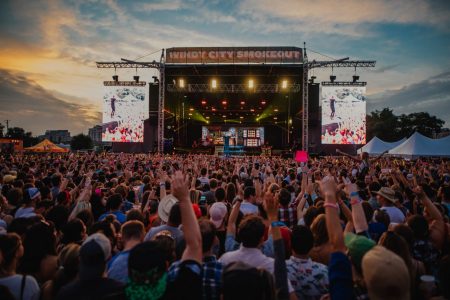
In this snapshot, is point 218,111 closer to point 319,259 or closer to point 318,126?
point 318,126

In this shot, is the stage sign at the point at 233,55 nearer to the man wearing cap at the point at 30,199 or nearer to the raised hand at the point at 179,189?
the man wearing cap at the point at 30,199

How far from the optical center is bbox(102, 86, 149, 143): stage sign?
27188 millimetres

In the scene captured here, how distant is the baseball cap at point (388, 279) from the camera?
1.53 meters

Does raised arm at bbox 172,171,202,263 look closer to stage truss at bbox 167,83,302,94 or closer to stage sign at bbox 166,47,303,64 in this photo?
stage sign at bbox 166,47,303,64

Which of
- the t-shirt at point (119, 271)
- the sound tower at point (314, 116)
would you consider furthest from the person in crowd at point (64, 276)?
the sound tower at point (314, 116)

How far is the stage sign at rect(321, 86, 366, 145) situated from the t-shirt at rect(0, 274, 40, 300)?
2604 cm

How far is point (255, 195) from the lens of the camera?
5262mm

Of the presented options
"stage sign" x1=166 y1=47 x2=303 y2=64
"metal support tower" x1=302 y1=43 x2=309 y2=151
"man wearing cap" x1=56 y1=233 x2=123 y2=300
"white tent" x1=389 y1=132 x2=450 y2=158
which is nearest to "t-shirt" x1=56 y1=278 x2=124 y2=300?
"man wearing cap" x1=56 y1=233 x2=123 y2=300

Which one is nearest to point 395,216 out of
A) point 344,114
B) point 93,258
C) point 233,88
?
point 93,258

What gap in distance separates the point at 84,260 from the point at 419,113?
73591 mm

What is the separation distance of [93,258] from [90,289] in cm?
18

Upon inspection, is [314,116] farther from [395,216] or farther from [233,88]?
[395,216]

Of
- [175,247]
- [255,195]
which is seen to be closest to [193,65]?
[255,195]

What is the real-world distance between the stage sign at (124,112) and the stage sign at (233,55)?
195 inches
